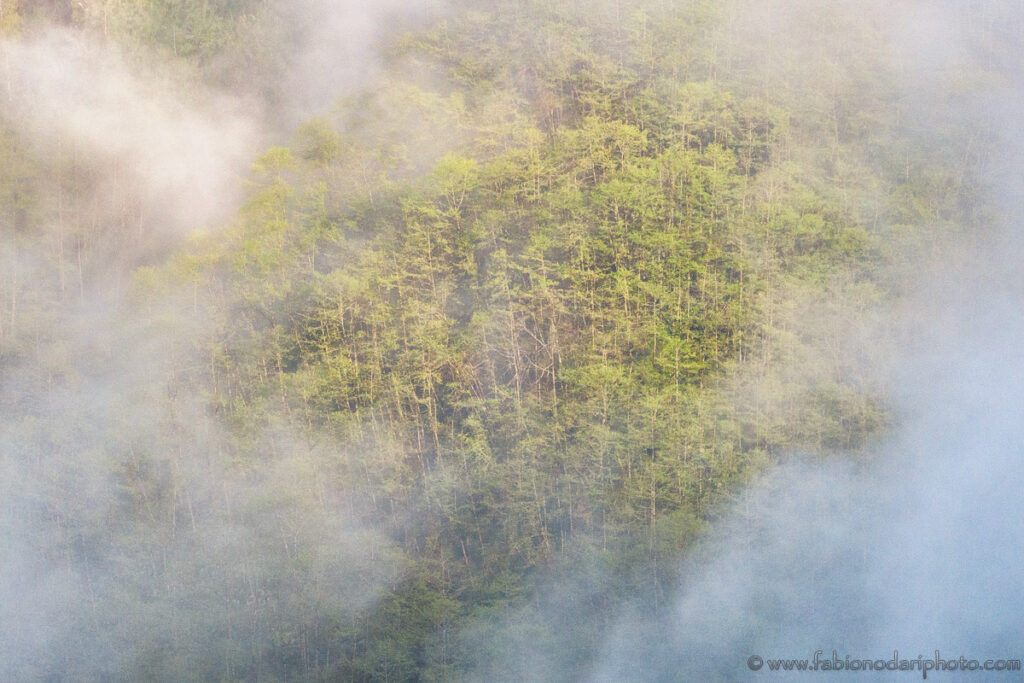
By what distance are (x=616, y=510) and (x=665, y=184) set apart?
1950 mm

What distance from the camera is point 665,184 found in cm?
574

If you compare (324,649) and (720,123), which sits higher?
(720,123)

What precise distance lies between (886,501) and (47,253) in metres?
5.16

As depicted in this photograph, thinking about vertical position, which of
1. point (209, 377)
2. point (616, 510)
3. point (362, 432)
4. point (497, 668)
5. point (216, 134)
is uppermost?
point (216, 134)

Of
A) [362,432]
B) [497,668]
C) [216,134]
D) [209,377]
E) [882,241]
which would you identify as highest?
[216,134]

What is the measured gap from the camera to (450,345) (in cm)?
577

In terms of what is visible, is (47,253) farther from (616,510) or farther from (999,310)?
(999,310)

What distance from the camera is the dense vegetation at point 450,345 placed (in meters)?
5.70

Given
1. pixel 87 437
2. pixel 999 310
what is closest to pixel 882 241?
pixel 999 310

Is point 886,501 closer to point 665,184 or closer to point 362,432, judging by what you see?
point 665,184

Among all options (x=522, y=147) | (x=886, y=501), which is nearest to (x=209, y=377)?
(x=522, y=147)

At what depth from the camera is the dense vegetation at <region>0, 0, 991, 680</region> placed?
5.70 m

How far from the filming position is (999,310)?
5.57 meters

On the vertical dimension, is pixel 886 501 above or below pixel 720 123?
below
